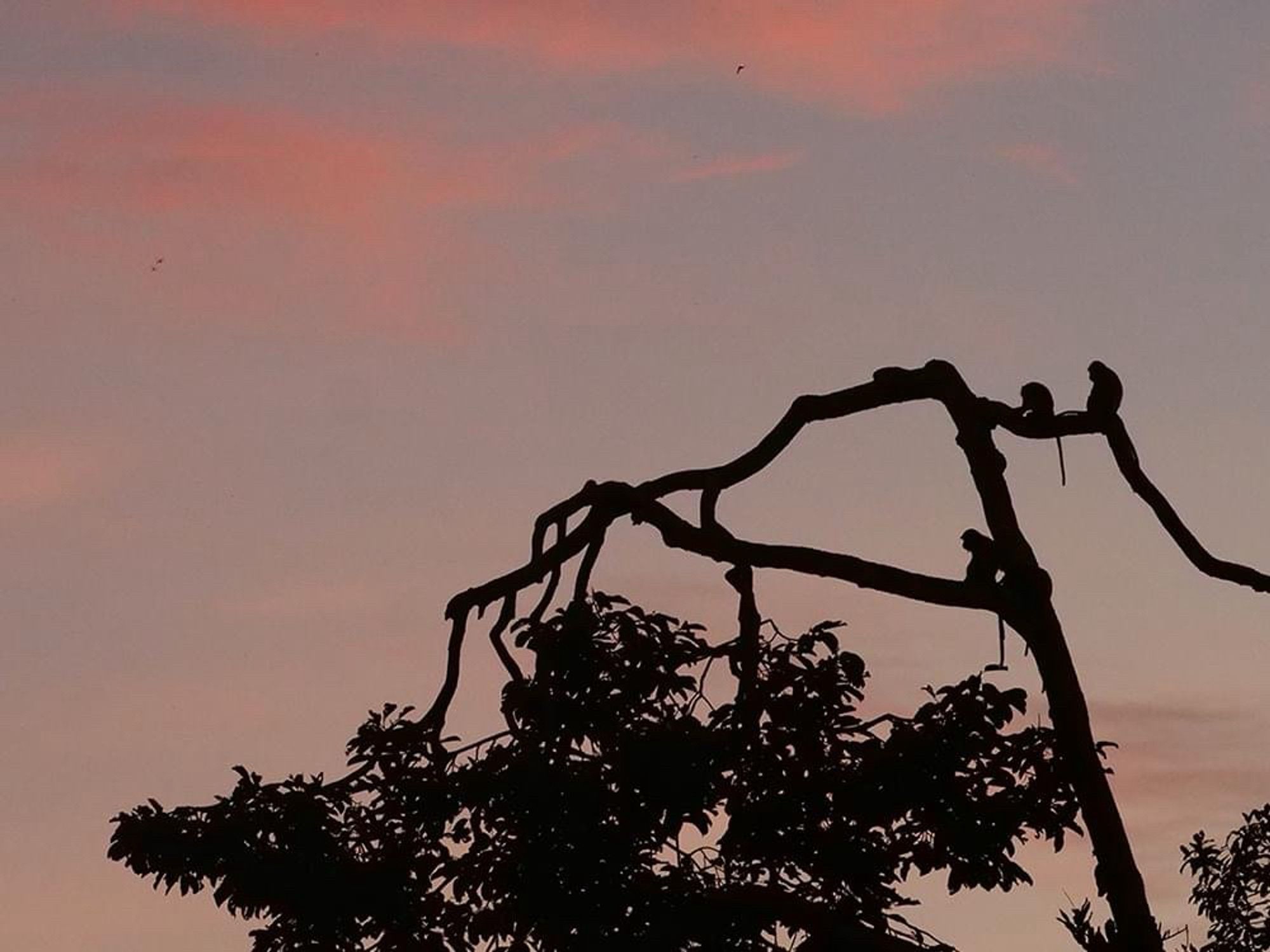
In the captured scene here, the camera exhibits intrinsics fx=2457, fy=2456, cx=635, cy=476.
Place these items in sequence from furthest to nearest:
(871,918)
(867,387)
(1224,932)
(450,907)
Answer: (1224,932) < (867,387) < (450,907) < (871,918)

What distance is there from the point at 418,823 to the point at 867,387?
4676 mm

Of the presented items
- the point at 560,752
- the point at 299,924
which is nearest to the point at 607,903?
the point at 560,752

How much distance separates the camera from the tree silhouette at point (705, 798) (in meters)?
16.4

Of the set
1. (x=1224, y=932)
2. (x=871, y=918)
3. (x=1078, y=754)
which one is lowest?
(x=871, y=918)

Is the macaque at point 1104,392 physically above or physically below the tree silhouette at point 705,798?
above

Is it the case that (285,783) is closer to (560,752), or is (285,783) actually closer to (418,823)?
(418,823)

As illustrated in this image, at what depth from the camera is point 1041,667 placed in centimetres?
1706

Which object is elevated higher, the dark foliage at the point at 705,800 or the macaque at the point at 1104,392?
the macaque at the point at 1104,392

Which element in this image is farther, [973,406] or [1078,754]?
[973,406]

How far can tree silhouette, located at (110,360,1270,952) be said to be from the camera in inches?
647

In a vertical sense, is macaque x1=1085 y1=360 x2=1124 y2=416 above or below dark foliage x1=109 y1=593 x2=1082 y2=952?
above

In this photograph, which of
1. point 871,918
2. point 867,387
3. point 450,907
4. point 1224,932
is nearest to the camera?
point 871,918

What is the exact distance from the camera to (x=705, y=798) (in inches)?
651

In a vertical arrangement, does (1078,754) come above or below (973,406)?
below
